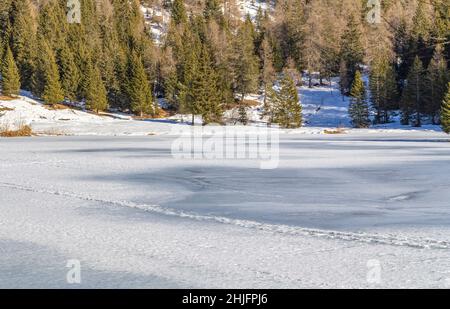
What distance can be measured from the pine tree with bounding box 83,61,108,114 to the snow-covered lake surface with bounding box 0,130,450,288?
62.1m

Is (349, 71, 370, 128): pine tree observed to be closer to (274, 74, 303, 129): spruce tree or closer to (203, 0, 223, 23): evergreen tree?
(274, 74, 303, 129): spruce tree

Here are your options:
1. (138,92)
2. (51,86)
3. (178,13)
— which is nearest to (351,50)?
(138,92)

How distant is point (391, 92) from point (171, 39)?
145 ft

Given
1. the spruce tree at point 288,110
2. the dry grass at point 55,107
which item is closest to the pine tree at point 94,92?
the dry grass at point 55,107

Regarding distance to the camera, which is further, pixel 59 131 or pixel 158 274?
pixel 59 131

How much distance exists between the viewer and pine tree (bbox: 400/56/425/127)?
66.6 meters

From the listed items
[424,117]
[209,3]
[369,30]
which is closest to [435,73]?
[424,117]

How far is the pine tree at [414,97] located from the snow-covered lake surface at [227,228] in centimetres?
5512

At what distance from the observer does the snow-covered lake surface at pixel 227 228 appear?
539 centimetres

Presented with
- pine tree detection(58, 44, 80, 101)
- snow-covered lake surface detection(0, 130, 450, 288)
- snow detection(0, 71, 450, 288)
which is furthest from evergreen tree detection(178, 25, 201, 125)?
snow-covered lake surface detection(0, 130, 450, 288)

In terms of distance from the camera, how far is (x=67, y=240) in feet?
23.2

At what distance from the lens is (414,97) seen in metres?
67.1

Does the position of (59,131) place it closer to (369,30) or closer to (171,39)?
(171,39)

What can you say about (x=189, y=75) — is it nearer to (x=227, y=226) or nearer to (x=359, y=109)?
(x=359, y=109)
